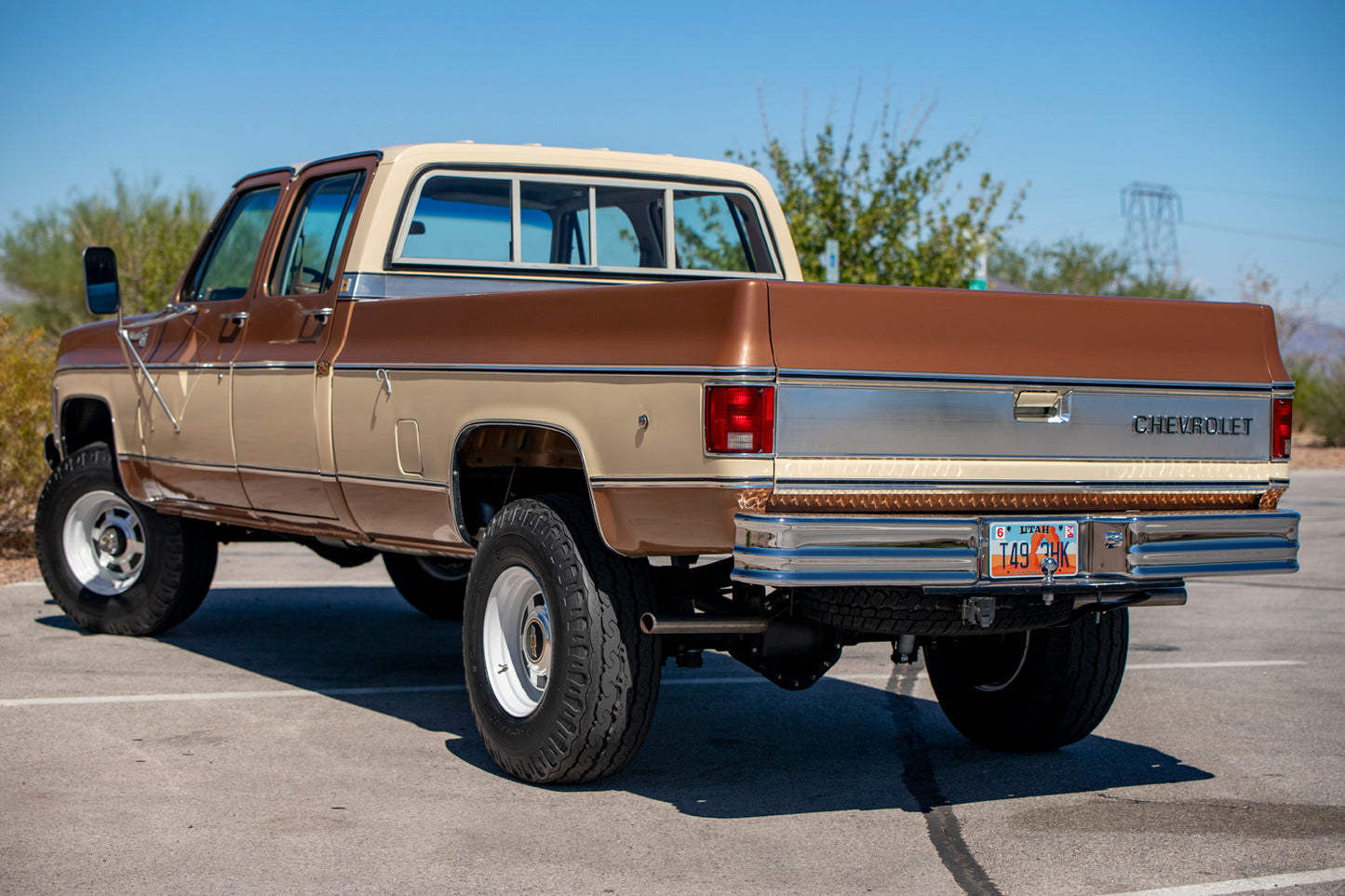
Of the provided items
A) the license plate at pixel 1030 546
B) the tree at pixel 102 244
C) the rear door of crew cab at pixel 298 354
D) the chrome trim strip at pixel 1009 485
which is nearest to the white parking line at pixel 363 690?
the rear door of crew cab at pixel 298 354

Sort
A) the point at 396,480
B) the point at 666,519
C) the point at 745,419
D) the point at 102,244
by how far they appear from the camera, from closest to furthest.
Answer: the point at 745,419
the point at 666,519
the point at 396,480
the point at 102,244

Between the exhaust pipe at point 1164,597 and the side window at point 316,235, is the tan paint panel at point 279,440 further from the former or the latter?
the exhaust pipe at point 1164,597

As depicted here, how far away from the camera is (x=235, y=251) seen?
7258mm

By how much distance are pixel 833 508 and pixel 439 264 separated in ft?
8.35

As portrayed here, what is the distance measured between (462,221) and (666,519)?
2424 millimetres

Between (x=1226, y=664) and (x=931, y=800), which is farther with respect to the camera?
(x=1226, y=664)

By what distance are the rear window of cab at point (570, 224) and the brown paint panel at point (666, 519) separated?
2014mm

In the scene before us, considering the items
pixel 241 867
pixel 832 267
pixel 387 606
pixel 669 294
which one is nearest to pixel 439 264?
pixel 669 294

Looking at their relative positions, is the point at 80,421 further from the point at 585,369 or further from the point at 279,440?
the point at 585,369

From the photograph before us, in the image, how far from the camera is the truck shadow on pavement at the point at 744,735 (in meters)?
5.12

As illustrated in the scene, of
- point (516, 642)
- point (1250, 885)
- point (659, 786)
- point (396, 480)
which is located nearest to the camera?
point (1250, 885)

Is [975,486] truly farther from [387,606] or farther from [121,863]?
[387,606]

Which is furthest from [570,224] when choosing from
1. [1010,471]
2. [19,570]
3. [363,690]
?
[19,570]

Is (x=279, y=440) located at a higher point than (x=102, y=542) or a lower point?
higher
